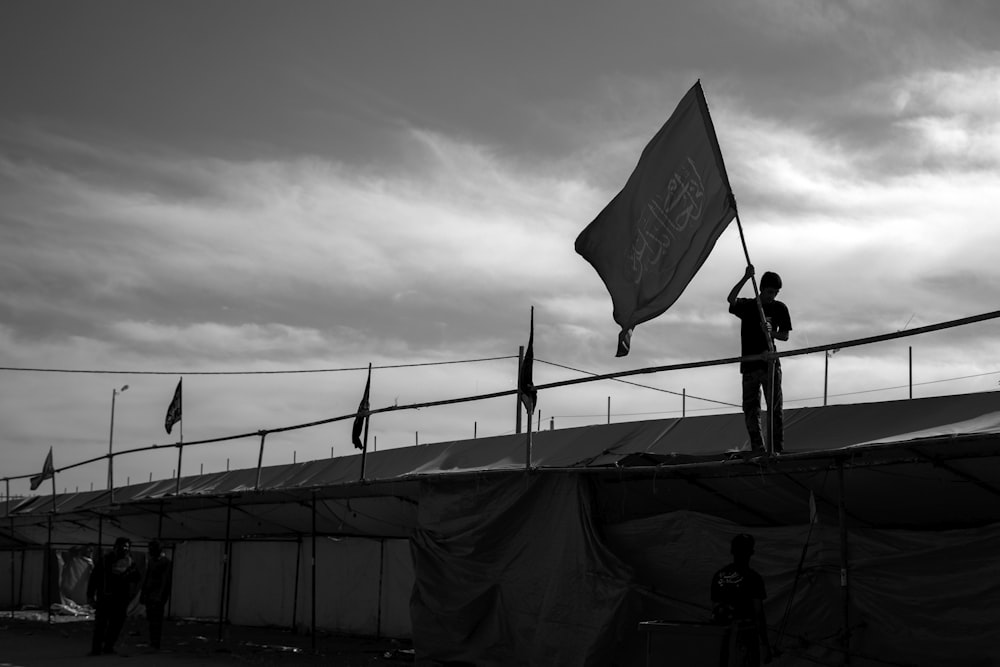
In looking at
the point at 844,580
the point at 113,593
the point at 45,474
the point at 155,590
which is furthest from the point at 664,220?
the point at 45,474

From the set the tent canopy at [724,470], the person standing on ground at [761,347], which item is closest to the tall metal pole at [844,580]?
the tent canopy at [724,470]

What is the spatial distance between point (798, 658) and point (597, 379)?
3375 mm

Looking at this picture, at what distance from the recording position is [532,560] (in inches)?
494

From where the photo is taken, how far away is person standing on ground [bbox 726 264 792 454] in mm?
9594

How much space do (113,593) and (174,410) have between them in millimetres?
6615

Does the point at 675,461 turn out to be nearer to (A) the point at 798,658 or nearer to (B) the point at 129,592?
(A) the point at 798,658

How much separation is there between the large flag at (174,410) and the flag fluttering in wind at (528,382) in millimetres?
12030

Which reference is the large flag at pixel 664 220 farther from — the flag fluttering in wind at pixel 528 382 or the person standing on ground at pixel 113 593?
the person standing on ground at pixel 113 593

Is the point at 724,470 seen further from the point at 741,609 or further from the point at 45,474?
the point at 45,474

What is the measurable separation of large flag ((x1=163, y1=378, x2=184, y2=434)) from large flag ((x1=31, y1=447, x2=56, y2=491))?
4016 millimetres

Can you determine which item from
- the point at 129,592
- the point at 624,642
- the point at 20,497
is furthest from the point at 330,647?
the point at 20,497

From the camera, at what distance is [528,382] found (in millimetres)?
12711

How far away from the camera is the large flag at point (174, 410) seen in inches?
891

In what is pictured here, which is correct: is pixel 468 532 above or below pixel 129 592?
above
